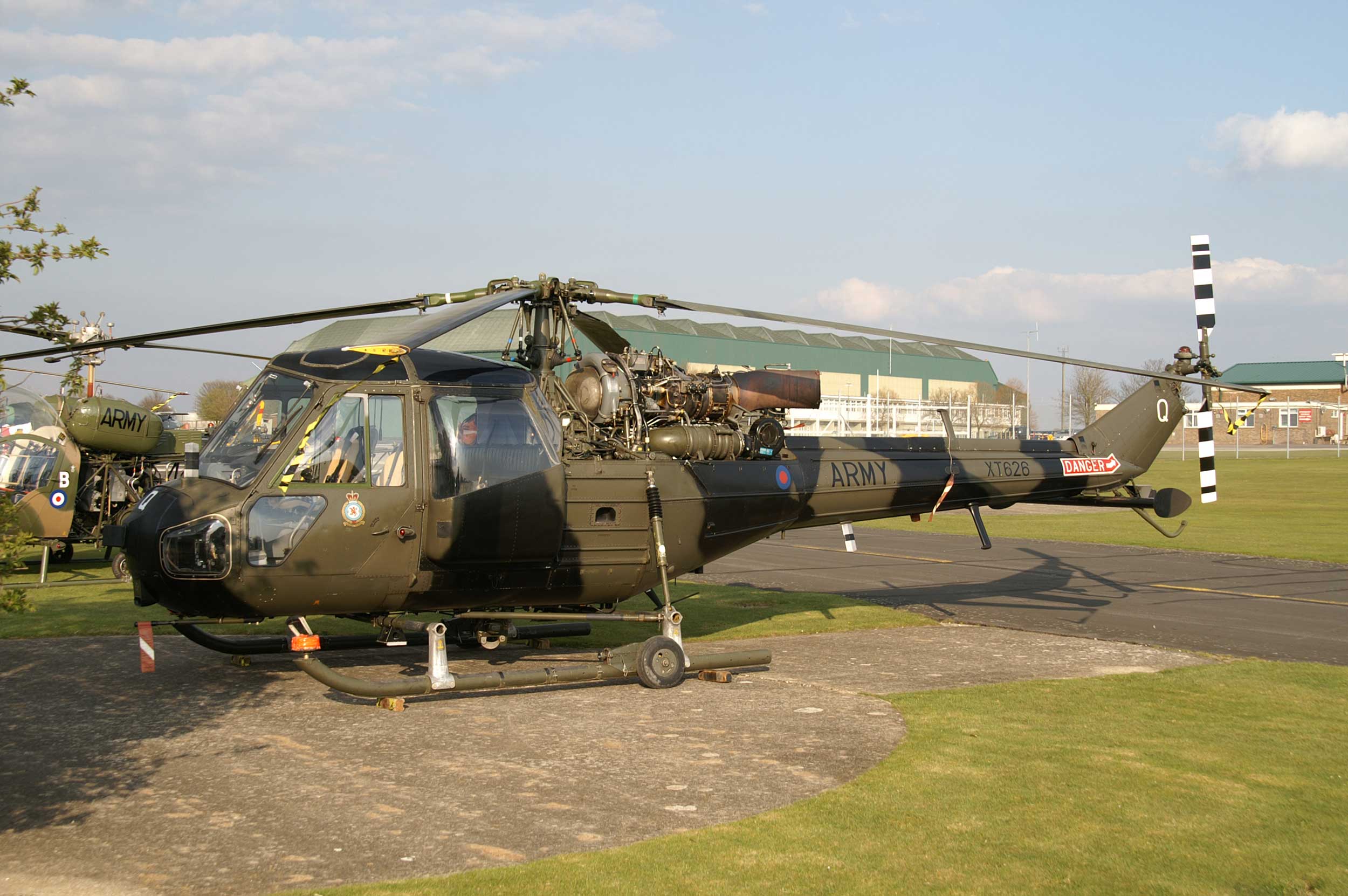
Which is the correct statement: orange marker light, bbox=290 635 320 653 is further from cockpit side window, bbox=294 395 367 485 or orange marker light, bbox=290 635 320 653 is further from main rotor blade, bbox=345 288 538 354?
main rotor blade, bbox=345 288 538 354

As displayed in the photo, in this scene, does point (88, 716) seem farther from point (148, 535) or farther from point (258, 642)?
point (258, 642)

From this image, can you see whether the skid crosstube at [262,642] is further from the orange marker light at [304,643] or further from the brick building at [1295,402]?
the brick building at [1295,402]

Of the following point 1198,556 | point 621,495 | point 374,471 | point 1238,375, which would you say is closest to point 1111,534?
point 1198,556

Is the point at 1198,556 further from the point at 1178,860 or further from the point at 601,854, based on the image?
the point at 601,854

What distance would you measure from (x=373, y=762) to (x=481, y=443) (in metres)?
3.42

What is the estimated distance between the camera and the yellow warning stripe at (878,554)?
24.2 m

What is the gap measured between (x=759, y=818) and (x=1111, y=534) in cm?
2586

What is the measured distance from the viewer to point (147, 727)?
8.81 metres

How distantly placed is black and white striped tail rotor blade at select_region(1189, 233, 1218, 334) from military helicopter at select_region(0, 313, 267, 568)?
18004mm

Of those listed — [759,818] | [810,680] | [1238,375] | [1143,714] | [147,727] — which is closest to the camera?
[759,818]

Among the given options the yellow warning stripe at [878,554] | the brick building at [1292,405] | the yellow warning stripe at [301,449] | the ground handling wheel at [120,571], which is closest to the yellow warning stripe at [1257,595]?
the yellow warning stripe at [878,554]

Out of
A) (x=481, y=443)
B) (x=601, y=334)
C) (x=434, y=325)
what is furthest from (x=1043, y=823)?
(x=601, y=334)

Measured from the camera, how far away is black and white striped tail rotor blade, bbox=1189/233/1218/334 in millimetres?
14680

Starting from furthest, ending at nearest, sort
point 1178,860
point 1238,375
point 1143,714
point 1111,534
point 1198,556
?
point 1238,375
point 1111,534
point 1198,556
point 1143,714
point 1178,860
